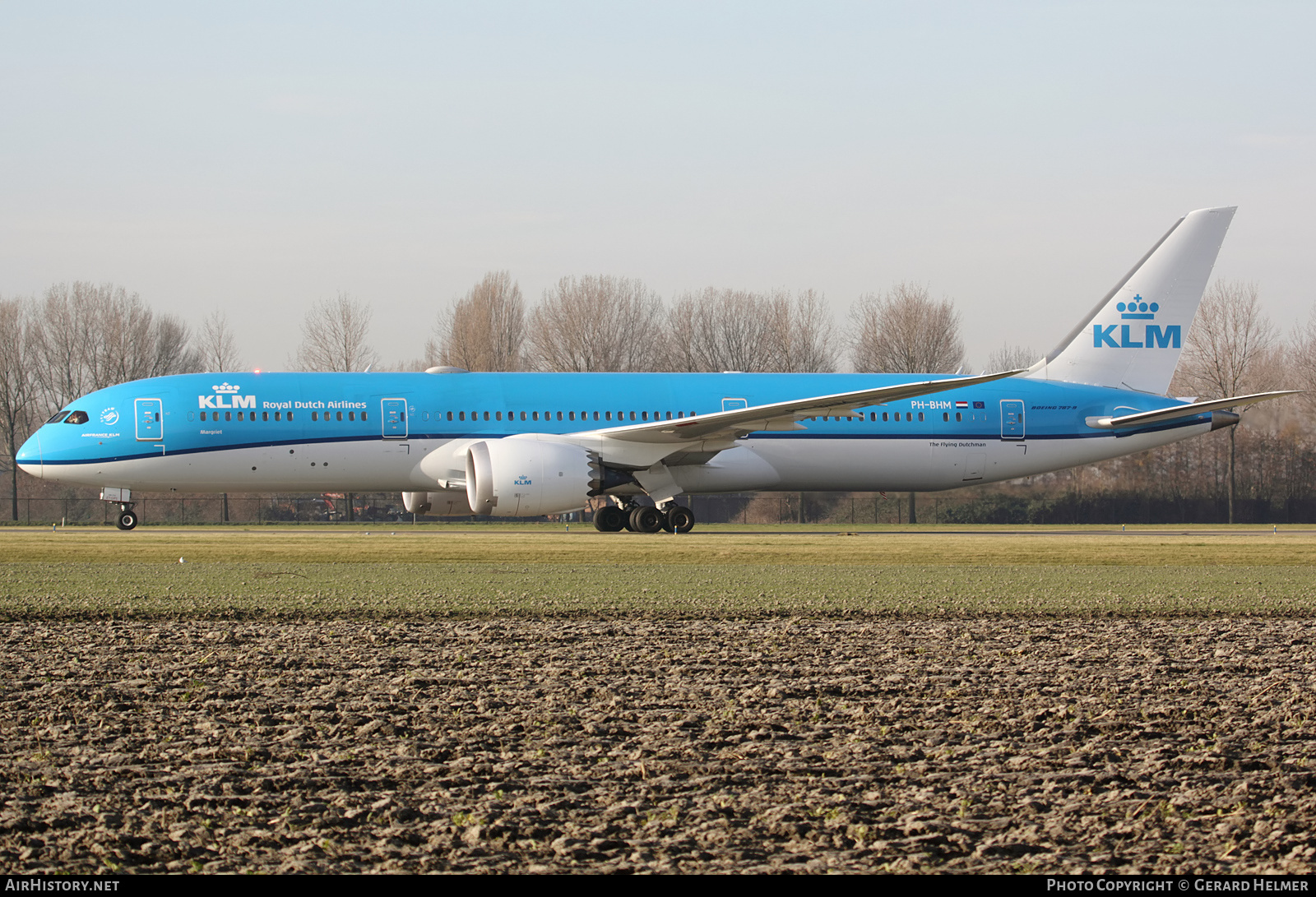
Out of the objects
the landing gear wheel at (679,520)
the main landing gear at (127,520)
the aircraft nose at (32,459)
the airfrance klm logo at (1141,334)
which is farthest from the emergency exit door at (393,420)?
the airfrance klm logo at (1141,334)

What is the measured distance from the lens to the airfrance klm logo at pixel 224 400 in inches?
902

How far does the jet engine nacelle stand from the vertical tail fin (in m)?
10.8

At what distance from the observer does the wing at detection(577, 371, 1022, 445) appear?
71.4ft

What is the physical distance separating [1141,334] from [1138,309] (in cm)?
52

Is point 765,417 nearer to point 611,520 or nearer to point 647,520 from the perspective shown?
point 647,520

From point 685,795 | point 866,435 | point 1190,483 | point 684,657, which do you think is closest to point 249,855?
point 685,795

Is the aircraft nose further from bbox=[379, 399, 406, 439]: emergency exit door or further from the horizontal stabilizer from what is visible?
the horizontal stabilizer

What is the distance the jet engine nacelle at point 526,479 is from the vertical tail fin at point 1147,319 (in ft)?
35.5

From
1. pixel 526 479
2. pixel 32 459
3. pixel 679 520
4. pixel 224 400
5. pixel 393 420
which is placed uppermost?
pixel 224 400

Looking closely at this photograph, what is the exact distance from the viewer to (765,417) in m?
22.1

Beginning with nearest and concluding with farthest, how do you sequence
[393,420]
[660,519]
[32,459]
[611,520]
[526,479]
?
[526,479] < [393,420] < [32,459] < [660,519] < [611,520]

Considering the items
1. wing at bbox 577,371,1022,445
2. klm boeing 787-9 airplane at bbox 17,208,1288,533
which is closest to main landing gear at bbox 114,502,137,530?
klm boeing 787-9 airplane at bbox 17,208,1288,533

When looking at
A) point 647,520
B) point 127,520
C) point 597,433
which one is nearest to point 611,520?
point 647,520
